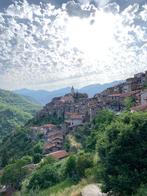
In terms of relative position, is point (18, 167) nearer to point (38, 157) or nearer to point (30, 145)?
point (38, 157)

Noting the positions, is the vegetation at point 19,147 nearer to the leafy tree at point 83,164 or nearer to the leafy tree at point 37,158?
the leafy tree at point 37,158

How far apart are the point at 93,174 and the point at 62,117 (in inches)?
3473

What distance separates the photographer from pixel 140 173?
26.4 metres

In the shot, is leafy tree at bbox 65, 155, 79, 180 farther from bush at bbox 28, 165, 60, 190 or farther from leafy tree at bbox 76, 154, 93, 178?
bush at bbox 28, 165, 60, 190

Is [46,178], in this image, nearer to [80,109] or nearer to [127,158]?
[127,158]

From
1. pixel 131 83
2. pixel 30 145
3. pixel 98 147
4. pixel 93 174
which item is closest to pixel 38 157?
pixel 30 145

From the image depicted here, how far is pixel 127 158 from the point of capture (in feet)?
88.1

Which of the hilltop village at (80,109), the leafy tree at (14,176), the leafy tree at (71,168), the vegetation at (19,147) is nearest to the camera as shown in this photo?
the leafy tree at (71,168)

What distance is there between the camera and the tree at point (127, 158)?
85.6 ft

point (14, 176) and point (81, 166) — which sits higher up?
point (81, 166)

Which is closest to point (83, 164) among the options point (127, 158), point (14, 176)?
point (127, 158)

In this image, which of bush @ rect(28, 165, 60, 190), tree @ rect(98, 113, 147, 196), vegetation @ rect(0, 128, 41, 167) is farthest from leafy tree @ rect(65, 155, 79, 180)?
vegetation @ rect(0, 128, 41, 167)

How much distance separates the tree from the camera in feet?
85.6

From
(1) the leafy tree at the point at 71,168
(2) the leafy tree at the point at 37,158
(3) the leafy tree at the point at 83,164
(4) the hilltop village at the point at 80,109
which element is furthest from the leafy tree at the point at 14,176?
(3) the leafy tree at the point at 83,164
